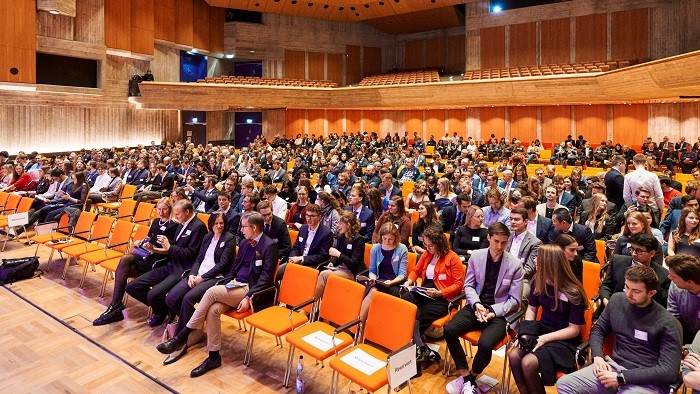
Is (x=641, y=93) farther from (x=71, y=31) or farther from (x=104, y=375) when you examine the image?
(x=71, y=31)

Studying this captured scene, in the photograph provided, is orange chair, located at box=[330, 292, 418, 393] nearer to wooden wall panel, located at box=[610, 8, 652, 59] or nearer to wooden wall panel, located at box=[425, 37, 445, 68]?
wooden wall panel, located at box=[610, 8, 652, 59]

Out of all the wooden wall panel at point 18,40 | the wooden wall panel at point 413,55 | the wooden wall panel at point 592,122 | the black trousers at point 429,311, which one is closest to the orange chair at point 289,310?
the black trousers at point 429,311

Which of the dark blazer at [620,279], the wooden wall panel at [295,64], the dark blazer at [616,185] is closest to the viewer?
the dark blazer at [620,279]

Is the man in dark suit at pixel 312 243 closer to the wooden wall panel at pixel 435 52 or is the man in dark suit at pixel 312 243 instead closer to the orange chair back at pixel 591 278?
the orange chair back at pixel 591 278

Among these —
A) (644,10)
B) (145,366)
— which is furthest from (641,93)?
(145,366)

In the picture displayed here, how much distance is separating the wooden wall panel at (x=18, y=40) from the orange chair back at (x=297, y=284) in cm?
1449

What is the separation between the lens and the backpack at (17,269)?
20.6 feet

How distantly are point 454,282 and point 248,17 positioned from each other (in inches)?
927

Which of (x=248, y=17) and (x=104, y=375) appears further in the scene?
(x=248, y=17)

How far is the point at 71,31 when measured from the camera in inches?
654

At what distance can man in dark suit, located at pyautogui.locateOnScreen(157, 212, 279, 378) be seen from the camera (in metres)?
4.20

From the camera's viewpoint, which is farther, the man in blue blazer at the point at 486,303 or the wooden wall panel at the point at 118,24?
the wooden wall panel at the point at 118,24

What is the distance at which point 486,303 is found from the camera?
12.8 feet

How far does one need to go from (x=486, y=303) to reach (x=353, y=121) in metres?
20.2
